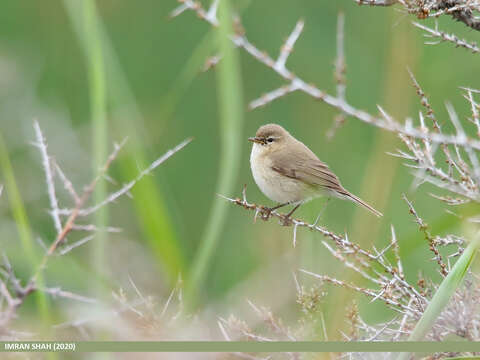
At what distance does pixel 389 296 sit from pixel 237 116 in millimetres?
1178

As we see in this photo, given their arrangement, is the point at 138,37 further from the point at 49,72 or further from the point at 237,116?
the point at 237,116

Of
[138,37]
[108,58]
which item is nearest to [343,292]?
[108,58]

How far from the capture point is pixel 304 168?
387 centimetres

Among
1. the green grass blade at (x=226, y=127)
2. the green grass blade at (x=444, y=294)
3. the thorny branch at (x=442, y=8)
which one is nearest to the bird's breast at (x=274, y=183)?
the green grass blade at (x=226, y=127)

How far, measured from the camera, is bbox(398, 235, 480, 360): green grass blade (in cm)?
195

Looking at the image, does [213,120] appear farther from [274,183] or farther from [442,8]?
[442,8]

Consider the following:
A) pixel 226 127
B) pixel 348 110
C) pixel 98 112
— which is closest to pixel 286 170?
pixel 226 127

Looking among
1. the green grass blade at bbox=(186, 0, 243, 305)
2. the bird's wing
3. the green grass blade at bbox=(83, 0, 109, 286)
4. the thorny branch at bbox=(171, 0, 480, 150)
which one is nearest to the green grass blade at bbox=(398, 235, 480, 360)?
the thorny branch at bbox=(171, 0, 480, 150)

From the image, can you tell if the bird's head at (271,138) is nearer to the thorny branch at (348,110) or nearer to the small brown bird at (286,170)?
the small brown bird at (286,170)

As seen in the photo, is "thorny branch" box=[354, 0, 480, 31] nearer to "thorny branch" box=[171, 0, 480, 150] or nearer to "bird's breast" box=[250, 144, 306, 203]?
"thorny branch" box=[171, 0, 480, 150]

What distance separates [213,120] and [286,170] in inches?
44.1

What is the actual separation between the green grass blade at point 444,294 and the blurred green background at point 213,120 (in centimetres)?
171

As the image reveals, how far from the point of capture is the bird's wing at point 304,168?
146 inches

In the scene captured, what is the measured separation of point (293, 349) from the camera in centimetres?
231
